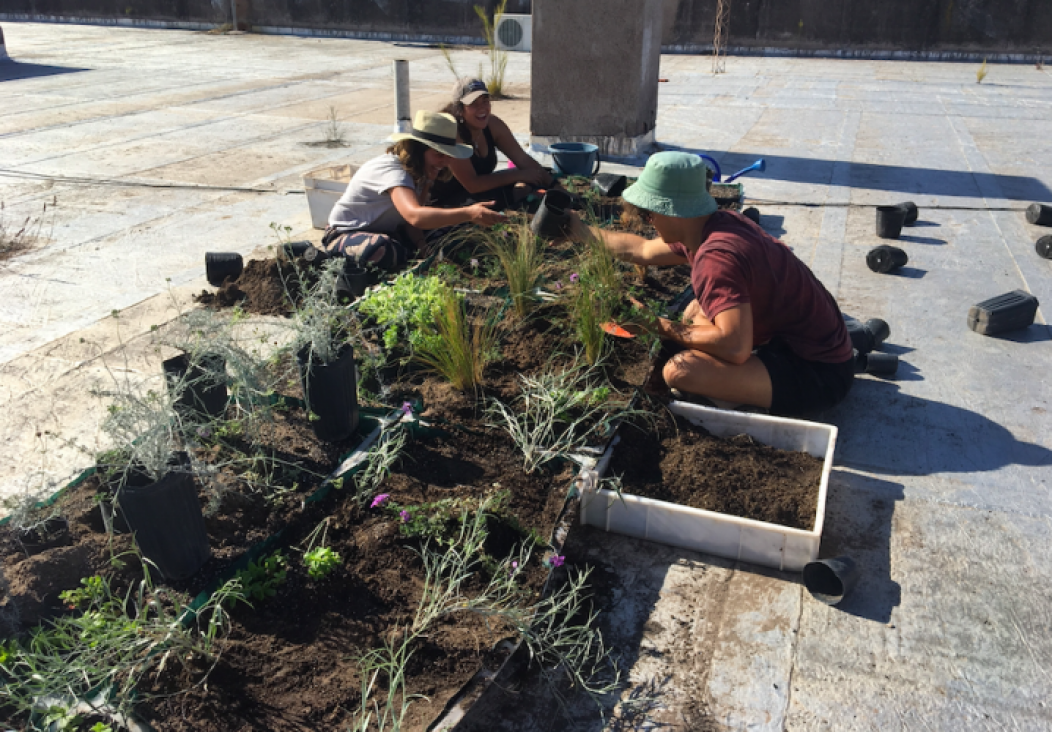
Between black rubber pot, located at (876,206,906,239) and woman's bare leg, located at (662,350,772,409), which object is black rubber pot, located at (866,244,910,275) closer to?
black rubber pot, located at (876,206,906,239)

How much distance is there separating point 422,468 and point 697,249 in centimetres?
137

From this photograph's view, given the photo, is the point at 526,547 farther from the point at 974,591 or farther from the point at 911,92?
the point at 911,92

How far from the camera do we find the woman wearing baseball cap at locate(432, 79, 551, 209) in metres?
4.86

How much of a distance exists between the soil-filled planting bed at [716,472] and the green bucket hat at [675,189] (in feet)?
→ 2.61

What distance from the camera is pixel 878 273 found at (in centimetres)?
495

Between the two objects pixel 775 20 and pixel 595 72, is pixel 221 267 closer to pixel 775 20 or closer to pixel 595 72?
pixel 595 72

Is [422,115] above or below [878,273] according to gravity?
above

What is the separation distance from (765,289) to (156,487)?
Answer: 7.33 ft

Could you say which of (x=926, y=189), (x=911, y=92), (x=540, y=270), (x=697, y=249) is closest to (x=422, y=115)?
(x=540, y=270)

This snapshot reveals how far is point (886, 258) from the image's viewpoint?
16.0 feet

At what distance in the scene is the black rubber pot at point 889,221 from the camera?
17.8ft

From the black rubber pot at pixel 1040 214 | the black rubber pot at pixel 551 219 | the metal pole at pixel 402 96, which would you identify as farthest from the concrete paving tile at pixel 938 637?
the metal pole at pixel 402 96

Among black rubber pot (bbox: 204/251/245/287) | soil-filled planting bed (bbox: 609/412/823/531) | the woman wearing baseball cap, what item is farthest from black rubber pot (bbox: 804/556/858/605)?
black rubber pot (bbox: 204/251/245/287)

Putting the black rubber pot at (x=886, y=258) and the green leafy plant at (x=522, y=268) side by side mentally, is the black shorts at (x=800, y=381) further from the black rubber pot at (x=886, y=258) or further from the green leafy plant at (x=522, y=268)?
the black rubber pot at (x=886, y=258)
